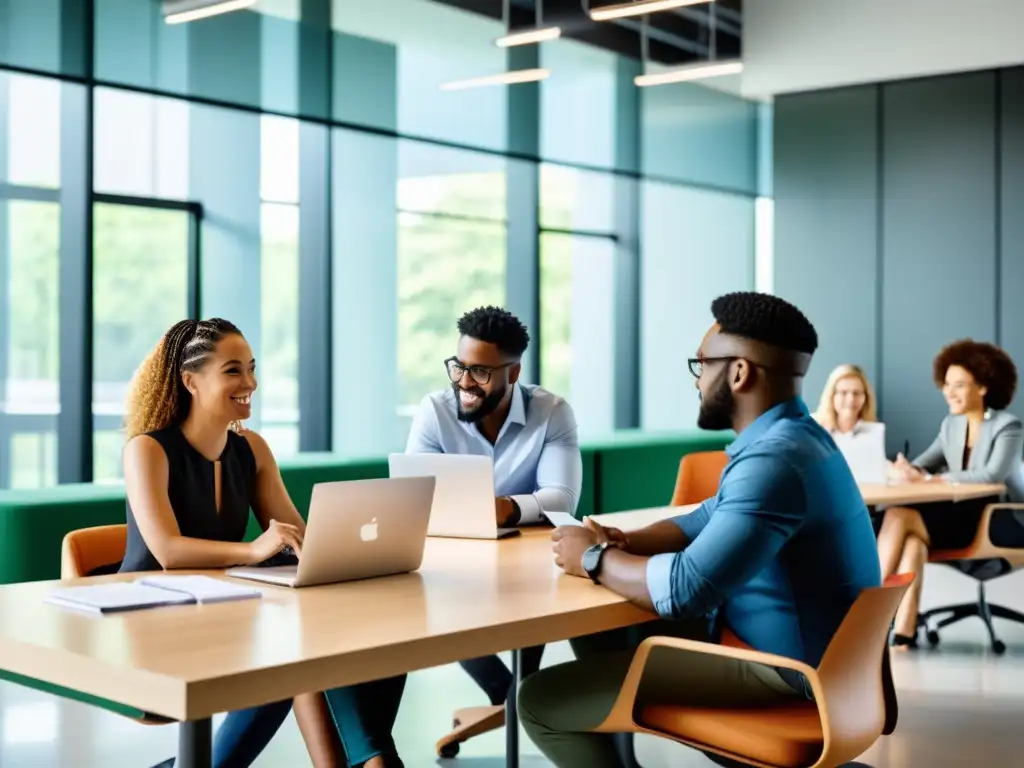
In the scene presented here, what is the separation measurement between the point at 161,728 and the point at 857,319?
671 centimetres

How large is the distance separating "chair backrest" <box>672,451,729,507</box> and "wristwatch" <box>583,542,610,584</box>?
7.66 feet

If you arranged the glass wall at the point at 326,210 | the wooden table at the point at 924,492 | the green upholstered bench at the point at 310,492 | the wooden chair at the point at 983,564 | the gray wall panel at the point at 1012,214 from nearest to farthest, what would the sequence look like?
the green upholstered bench at the point at 310,492 → the wooden table at the point at 924,492 → the wooden chair at the point at 983,564 → the glass wall at the point at 326,210 → the gray wall panel at the point at 1012,214

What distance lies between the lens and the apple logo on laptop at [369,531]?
271 cm

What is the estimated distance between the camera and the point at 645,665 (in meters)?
2.71

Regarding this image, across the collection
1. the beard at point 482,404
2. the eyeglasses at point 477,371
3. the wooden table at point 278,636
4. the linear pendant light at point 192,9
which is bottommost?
the wooden table at point 278,636

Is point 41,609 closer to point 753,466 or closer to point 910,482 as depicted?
point 753,466

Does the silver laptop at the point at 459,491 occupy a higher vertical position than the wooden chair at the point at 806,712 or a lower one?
higher

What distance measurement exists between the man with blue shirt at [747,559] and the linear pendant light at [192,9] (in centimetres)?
435

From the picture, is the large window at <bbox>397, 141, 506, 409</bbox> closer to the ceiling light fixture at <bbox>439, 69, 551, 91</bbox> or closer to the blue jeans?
the ceiling light fixture at <bbox>439, 69, 551, 91</bbox>

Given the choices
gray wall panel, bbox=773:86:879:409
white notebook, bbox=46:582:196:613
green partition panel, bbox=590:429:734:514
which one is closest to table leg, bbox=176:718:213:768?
white notebook, bbox=46:582:196:613

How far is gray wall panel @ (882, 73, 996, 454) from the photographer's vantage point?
9.28m

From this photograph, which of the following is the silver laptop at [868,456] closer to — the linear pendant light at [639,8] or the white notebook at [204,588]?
the linear pendant light at [639,8]

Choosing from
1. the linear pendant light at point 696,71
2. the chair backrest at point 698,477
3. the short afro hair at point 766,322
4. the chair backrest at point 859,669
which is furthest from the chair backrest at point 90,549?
the linear pendant light at point 696,71

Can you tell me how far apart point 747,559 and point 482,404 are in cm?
163
